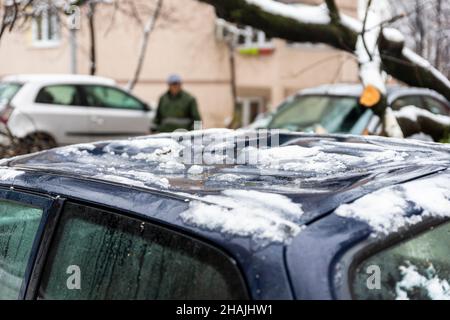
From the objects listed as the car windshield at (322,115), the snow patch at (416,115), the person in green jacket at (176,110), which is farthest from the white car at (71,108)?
the snow patch at (416,115)

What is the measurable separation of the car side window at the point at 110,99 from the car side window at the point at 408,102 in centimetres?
564

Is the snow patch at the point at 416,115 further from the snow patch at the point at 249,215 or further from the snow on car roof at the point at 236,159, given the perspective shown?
the snow patch at the point at 249,215

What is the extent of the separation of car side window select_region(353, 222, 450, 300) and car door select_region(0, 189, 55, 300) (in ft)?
3.24

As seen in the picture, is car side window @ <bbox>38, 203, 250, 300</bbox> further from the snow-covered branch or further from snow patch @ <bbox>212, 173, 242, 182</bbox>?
the snow-covered branch

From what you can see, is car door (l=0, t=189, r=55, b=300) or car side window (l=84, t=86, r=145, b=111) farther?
car side window (l=84, t=86, r=145, b=111)

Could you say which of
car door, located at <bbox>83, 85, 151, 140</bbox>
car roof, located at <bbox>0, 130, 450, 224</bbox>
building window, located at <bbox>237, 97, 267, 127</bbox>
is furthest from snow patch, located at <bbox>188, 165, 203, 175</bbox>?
building window, located at <bbox>237, 97, 267, 127</bbox>

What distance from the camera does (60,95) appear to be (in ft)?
35.2

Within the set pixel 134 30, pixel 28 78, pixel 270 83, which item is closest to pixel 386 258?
pixel 28 78

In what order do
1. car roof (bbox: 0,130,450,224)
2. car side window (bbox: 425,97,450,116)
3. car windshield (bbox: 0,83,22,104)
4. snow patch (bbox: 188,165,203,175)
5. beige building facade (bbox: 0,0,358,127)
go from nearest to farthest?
car roof (bbox: 0,130,450,224) < snow patch (bbox: 188,165,203,175) < car side window (bbox: 425,97,450,116) < car windshield (bbox: 0,83,22,104) < beige building facade (bbox: 0,0,358,127)

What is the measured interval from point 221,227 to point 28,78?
961cm

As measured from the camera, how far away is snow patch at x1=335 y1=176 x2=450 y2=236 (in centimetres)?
154

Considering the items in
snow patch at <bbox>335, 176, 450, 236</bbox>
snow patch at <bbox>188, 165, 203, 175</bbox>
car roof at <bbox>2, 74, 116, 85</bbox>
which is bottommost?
snow patch at <bbox>335, 176, 450, 236</bbox>

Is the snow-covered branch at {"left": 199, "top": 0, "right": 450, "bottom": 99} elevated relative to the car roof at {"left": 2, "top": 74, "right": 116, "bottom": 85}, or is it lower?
lower
